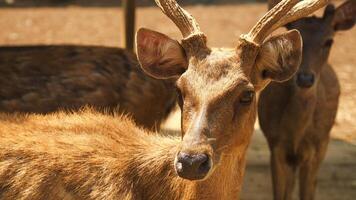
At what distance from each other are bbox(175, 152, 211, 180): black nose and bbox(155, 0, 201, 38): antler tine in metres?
1.09

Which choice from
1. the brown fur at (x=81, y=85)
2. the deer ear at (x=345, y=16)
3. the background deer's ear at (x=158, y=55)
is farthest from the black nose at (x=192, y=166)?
the deer ear at (x=345, y=16)

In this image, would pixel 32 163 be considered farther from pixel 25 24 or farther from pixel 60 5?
pixel 60 5

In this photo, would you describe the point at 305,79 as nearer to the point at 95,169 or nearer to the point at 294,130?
the point at 294,130

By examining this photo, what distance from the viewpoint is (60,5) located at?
19250mm

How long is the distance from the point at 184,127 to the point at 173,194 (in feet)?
2.08

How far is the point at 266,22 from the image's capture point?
5.02 m

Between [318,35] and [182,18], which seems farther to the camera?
[318,35]

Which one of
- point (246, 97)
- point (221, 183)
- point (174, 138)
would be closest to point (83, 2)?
point (174, 138)

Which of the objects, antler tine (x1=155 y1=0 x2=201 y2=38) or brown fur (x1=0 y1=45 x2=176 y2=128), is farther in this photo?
brown fur (x1=0 y1=45 x2=176 y2=128)

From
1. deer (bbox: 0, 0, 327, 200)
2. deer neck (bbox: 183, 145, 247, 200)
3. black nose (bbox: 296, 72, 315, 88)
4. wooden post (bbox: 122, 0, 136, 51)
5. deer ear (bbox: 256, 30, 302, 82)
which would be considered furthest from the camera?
wooden post (bbox: 122, 0, 136, 51)

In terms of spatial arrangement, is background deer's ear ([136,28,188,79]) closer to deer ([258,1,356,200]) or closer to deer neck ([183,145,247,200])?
deer neck ([183,145,247,200])

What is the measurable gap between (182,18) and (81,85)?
2.42 meters

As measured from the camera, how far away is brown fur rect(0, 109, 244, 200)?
16.6 ft

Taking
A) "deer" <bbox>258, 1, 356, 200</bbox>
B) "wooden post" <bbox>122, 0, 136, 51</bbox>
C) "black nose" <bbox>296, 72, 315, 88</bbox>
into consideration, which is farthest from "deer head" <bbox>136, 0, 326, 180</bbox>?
"wooden post" <bbox>122, 0, 136, 51</bbox>
